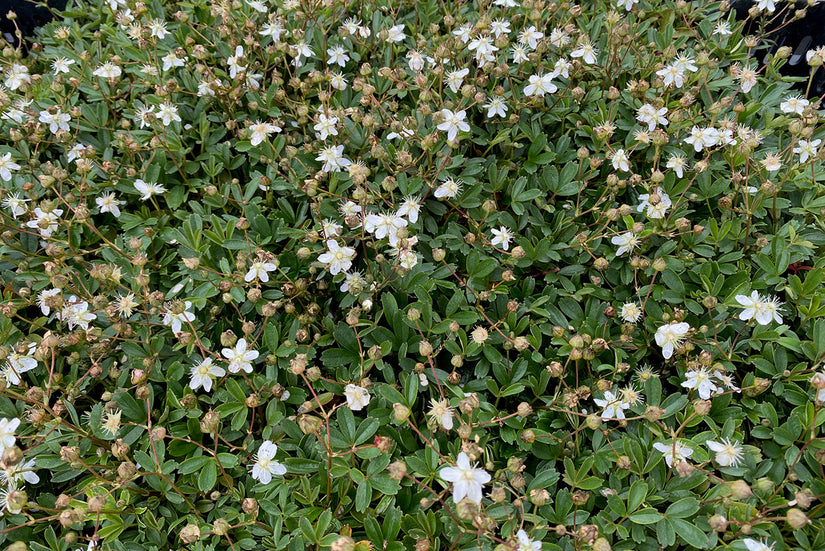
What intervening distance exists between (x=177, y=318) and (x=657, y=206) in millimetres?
1534

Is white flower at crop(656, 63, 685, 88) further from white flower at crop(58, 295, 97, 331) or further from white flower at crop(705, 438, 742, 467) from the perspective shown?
white flower at crop(58, 295, 97, 331)

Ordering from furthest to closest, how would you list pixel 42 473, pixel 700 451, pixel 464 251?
pixel 464 251 → pixel 42 473 → pixel 700 451

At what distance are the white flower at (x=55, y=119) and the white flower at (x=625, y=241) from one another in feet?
6.56

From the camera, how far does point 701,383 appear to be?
5.00ft

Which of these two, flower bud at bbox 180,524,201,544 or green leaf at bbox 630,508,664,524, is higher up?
green leaf at bbox 630,508,664,524

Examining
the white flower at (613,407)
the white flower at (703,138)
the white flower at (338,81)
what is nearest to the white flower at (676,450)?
the white flower at (613,407)

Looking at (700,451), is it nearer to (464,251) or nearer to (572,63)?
(464,251)

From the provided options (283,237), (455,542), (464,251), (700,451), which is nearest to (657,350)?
(700,451)

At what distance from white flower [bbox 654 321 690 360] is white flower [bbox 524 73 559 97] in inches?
38.5

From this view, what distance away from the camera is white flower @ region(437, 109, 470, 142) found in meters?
1.88

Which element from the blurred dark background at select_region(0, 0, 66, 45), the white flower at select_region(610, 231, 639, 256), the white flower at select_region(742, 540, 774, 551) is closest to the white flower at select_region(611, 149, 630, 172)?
the white flower at select_region(610, 231, 639, 256)

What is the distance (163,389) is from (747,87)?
2270 mm

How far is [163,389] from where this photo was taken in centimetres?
172

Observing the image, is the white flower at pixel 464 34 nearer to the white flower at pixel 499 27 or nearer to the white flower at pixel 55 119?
the white flower at pixel 499 27
